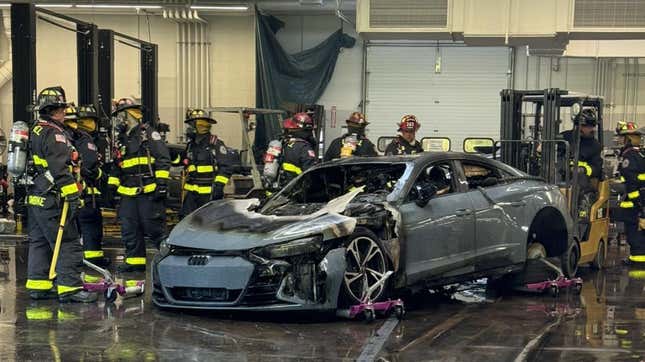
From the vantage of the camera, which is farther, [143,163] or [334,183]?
A: [143,163]

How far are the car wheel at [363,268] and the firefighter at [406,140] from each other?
13.7 feet

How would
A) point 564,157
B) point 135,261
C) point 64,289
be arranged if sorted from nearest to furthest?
1. point 64,289
2. point 135,261
3. point 564,157

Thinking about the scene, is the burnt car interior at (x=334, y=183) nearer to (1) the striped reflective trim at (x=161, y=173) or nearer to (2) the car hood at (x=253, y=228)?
(2) the car hood at (x=253, y=228)

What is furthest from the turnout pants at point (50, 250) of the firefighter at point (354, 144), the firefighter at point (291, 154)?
the firefighter at point (354, 144)

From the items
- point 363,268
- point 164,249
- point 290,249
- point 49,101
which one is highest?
point 49,101

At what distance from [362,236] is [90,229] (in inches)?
165

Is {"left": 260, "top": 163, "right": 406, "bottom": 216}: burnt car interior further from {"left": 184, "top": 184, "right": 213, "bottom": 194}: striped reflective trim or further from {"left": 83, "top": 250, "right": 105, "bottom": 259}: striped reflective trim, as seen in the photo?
{"left": 83, "top": 250, "right": 105, "bottom": 259}: striped reflective trim

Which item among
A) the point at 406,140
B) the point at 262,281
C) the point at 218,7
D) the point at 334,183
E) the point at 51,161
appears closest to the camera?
the point at 262,281

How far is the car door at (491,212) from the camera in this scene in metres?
7.81

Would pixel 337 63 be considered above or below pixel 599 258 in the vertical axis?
above

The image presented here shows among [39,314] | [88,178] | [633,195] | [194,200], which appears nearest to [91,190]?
[88,178]

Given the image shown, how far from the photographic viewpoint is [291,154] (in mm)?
10258

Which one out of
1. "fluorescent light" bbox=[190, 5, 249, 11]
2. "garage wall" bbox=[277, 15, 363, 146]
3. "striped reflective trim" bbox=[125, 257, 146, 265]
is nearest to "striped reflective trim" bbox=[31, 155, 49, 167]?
"striped reflective trim" bbox=[125, 257, 146, 265]

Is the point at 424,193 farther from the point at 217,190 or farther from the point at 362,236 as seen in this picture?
the point at 217,190
